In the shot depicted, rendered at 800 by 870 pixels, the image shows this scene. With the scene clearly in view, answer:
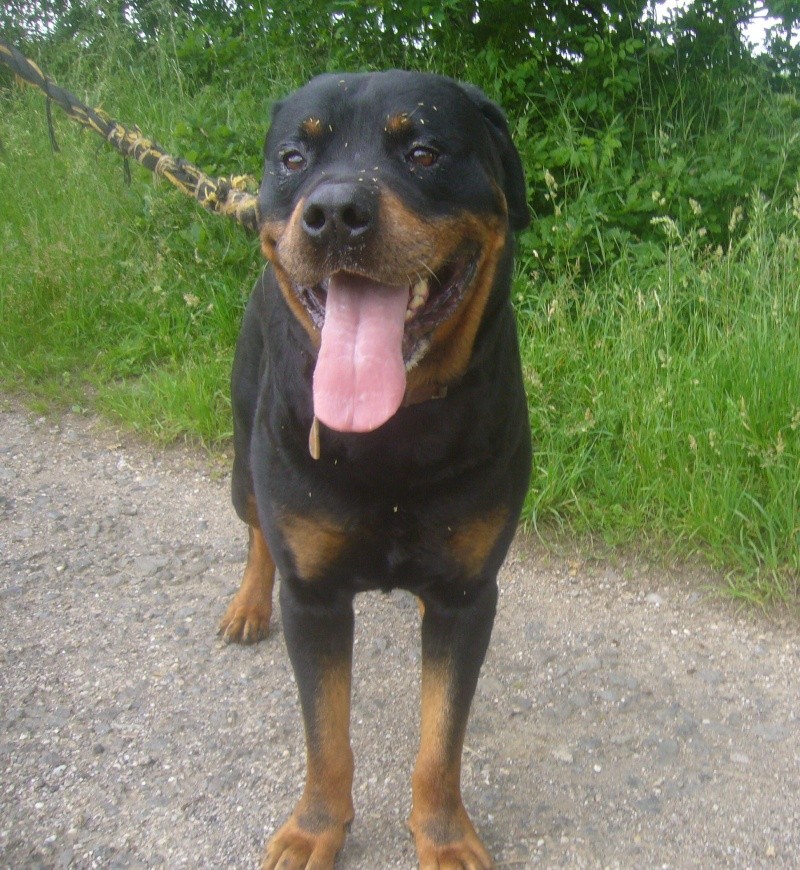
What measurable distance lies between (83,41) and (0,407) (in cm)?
418

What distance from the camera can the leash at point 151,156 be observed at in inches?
142

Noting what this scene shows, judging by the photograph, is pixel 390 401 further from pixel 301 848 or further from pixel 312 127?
pixel 301 848

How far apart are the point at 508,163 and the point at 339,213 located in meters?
0.71

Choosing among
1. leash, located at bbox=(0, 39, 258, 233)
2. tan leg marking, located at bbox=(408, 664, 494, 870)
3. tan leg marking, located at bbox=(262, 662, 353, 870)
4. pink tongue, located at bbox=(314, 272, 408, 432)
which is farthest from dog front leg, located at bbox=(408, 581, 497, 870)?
leash, located at bbox=(0, 39, 258, 233)

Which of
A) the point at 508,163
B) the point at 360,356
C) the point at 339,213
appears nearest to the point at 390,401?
the point at 360,356

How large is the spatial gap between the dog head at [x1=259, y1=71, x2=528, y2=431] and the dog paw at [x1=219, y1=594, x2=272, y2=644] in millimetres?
1313

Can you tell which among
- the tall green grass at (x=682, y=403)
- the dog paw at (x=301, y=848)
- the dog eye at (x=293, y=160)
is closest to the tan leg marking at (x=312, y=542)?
the dog paw at (x=301, y=848)

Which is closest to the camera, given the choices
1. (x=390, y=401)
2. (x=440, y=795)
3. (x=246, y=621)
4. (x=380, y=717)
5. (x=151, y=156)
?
(x=390, y=401)

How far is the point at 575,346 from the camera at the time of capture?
13.2ft

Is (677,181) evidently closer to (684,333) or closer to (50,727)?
(684,333)

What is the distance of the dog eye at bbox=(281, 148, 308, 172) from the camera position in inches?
85.5

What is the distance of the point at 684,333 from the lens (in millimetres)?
3982

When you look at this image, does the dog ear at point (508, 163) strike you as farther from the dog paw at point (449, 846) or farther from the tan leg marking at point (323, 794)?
the dog paw at point (449, 846)

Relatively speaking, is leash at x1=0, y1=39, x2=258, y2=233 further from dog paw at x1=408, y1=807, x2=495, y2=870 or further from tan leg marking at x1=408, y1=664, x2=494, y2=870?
dog paw at x1=408, y1=807, x2=495, y2=870
